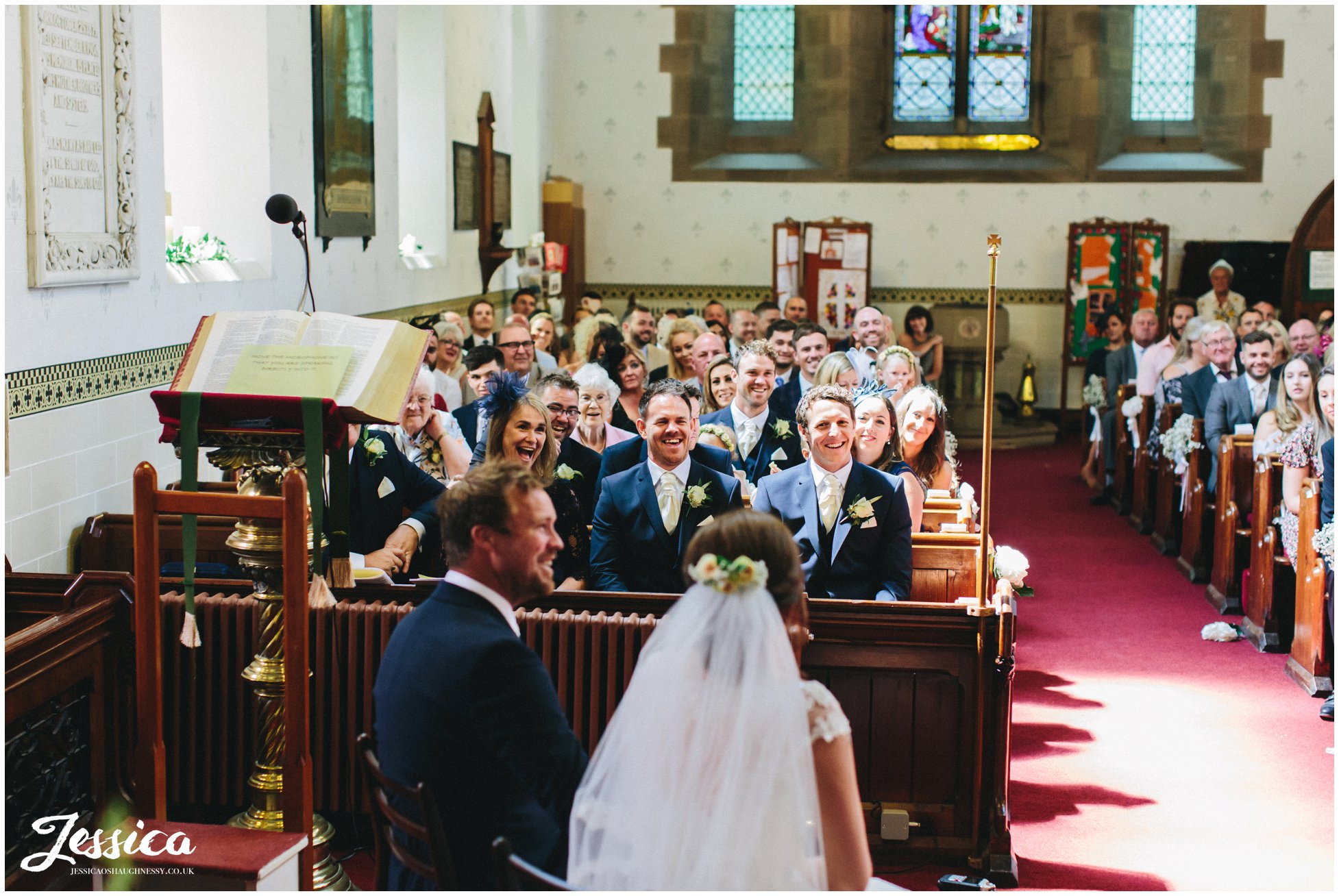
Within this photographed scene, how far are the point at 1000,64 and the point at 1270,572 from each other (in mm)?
8312

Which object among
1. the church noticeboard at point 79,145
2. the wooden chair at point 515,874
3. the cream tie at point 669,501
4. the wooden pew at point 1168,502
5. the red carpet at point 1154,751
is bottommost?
the red carpet at point 1154,751

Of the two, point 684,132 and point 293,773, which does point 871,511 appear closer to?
point 293,773

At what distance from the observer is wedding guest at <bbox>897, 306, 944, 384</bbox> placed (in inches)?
477

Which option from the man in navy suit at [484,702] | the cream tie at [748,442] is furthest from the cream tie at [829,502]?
the man in navy suit at [484,702]

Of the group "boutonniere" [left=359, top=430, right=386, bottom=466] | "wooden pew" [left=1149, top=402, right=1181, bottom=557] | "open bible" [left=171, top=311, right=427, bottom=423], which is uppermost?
"open bible" [left=171, top=311, right=427, bottom=423]

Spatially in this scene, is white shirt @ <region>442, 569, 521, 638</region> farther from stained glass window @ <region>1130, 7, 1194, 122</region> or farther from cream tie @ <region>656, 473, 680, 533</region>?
stained glass window @ <region>1130, 7, 1194, 122</region>

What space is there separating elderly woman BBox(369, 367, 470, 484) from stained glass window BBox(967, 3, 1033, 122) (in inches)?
369

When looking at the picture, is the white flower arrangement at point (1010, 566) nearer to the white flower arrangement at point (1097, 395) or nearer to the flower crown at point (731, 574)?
the flower crown at point (731, 574)

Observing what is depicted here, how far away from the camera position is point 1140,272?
1299 centimetres

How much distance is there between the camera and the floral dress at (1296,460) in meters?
5.92

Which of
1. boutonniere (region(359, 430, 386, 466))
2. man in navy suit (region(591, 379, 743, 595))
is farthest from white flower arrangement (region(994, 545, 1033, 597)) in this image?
boutonniere (region(359, 430, 386, 466))

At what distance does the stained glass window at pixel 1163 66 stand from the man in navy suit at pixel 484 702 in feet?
39.9

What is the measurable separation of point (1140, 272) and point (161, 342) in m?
10.0

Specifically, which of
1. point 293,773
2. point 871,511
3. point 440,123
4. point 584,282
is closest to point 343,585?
point 293,773
